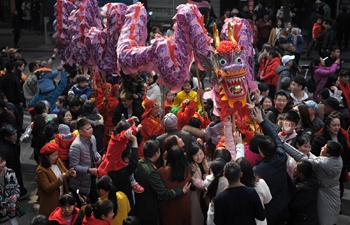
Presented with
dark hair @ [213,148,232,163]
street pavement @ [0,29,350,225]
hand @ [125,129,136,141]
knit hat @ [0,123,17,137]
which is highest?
hand @ [125,129,136,141]

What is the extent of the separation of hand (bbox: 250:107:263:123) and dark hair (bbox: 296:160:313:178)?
0.69 meters

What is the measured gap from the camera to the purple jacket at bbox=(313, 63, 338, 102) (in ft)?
35.3

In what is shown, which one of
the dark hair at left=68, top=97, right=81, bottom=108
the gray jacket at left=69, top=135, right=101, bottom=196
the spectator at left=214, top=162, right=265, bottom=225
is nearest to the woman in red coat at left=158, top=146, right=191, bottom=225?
the spectator at left=214, top=162, right=265, bottom=225

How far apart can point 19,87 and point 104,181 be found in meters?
5.53

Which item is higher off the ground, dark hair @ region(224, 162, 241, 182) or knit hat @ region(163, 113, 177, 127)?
dark hair @ region(224, 162, 241, 182)

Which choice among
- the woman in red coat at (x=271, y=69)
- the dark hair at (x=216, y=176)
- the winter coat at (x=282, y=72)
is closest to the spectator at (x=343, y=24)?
the woman in red coat at (x=271, y=69)

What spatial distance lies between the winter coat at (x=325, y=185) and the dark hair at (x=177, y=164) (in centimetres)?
126

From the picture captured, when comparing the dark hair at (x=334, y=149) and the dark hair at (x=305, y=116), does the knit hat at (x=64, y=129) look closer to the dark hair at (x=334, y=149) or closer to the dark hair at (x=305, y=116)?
the dark hair at (x=305, y=116)

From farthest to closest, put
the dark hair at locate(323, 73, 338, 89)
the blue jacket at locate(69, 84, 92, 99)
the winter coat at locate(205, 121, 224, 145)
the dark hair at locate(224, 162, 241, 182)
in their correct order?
the dark hair at locate(323, 73, 338, 89), the blue jacket at locate(69, 84, 92, 99), the winter coat at locate(205, 121, 224, 145), the dark hair at locate(224, 162, 241, 182)

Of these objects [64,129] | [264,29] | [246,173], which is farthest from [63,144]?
[264,29]

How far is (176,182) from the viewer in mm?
6098

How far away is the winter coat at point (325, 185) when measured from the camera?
6.55 m

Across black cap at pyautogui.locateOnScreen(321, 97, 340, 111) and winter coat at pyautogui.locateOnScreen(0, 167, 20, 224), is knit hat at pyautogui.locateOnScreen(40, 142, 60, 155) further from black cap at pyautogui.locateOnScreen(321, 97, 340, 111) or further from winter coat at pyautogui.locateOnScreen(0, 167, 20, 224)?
black cap at pyautogui.locateOnScreen(321, 97, 340, 111)

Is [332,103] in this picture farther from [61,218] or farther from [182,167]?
[61,218]
